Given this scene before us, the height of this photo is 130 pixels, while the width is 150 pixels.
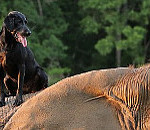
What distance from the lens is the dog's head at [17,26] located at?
3.89 meters

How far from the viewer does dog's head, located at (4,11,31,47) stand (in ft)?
12.8

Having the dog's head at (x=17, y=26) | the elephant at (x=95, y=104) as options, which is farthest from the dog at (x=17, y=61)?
the elephant at (x=95, y=104)

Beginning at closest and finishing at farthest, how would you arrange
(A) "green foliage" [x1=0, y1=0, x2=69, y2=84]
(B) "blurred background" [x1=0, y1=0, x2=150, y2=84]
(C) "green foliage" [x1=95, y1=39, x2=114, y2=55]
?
(A) "green foliage" [x1=0, y1=0, x2=69, y2=84], (B) "blurred background" [x1=0, y1=0, x2=150, y2=84], (C) "green foliage" [x1=95, y1=39, x2=114, y2=55]

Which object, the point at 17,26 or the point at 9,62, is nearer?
the point at 17,26

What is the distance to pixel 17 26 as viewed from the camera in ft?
13.3

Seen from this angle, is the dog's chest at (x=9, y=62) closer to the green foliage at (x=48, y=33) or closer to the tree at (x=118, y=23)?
the green foliage at (x=48, y=33)

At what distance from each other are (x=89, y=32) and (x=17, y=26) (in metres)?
25.7

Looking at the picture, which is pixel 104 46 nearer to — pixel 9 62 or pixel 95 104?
pixel 9 62

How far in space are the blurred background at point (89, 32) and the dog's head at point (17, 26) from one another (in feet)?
63.9

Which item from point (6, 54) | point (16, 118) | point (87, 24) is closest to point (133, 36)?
point (87, 24)

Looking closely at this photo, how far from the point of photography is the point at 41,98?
2.20 m

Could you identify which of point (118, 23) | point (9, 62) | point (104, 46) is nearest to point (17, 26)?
point (9, 62)

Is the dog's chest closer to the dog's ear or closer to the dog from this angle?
the dog

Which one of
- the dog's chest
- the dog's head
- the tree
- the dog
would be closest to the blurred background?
the tree
